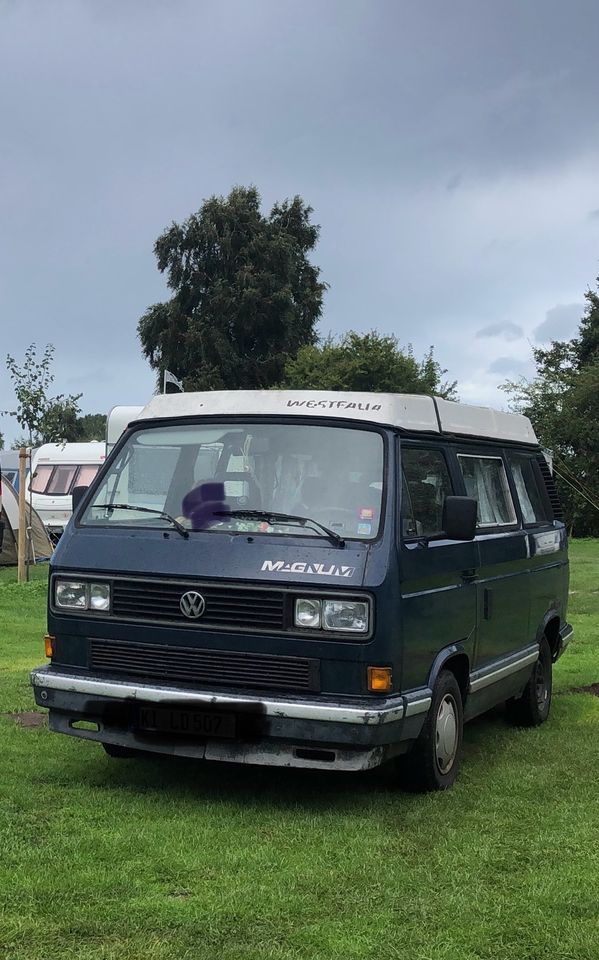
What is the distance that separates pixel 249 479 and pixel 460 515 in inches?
46.3

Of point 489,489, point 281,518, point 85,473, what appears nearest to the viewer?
point 281,518

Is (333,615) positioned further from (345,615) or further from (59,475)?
(59,475)

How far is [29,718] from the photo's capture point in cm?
743

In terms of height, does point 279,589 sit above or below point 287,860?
above

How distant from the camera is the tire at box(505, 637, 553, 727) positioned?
775 cm

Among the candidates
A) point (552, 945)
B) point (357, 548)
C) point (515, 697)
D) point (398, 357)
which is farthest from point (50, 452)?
point (552, 945)

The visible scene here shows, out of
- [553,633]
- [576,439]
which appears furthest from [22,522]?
[576,439]

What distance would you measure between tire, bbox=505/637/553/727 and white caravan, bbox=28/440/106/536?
17.4m

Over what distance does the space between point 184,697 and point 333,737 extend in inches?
30.5

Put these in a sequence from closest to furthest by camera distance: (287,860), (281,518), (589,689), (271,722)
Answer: (287,860), (271,722), (281,518), (589,689)

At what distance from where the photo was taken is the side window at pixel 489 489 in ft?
22.5

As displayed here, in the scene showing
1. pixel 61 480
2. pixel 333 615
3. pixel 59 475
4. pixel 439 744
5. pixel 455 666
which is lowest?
pixel 439 744

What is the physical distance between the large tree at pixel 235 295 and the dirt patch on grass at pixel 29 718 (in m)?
38.0

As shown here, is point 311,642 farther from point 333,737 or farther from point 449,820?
point 449,820
